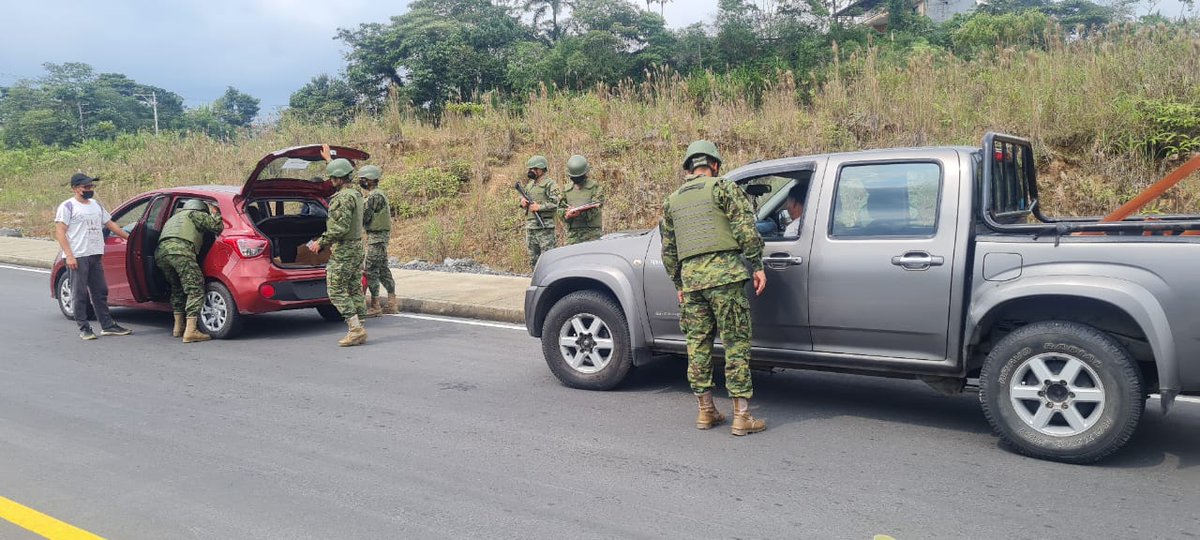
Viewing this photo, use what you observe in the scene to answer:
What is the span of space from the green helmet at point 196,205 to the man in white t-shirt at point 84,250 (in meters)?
0.78

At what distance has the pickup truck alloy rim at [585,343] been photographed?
6.85m

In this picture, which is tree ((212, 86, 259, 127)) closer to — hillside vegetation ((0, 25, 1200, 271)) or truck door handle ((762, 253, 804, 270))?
hillside vegetation ((0, 25, 1200, 271))

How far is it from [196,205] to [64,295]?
2.75 meters

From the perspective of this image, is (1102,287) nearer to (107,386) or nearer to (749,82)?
(107,386)

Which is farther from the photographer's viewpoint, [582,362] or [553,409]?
[582,362]

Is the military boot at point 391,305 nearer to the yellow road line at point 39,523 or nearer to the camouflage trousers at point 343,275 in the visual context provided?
the camouflage trousers at point 343,275

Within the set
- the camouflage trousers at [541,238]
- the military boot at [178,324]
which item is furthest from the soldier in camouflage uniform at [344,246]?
the camouflage trousers at [541,238]

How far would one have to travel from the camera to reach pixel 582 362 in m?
6.96

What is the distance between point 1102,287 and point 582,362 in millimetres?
3554

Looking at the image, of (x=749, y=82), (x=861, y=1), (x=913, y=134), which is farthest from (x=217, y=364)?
(x=861, y=1)

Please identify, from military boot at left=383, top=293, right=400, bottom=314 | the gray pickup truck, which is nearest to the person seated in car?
the gray pickup truck

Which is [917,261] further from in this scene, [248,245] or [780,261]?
[248,245]

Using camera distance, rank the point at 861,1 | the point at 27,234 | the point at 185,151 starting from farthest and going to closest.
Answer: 1. the point at 861,1
2. the point at 185,151
3. the point at 27,234

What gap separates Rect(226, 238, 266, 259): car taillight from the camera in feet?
30.2
